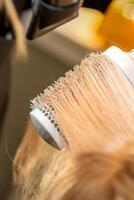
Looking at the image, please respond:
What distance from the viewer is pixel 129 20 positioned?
93 centimetres

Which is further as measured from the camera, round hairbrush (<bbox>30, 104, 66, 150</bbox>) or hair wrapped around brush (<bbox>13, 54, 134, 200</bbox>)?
round hairbrush (<bbox>30, 104, 66, 150</bbox>)

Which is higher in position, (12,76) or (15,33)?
(15,33)

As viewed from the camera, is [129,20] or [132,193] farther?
[129,20]

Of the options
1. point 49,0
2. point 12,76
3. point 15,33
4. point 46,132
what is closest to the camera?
point 46,132

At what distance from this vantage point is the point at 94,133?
0.55 metres

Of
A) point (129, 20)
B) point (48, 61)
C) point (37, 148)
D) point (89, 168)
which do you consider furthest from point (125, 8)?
point (89, 168)

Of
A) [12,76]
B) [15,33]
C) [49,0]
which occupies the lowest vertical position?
[12,76]

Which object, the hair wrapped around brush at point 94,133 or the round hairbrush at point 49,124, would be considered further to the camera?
the round hairbrush at point 49,124

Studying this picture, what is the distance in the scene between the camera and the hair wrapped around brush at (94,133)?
0.50 m

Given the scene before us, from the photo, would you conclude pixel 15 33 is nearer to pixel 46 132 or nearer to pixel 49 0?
pixel 49 0

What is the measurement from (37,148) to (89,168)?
0.67 ft

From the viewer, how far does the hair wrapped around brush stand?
504 millimetres

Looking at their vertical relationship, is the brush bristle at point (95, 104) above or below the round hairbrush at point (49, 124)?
above

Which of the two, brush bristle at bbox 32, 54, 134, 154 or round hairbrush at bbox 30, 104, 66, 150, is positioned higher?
brush bristle at bbox 32, 54, 134, 154
